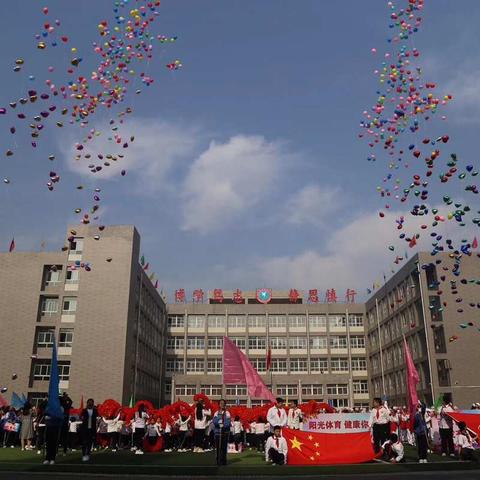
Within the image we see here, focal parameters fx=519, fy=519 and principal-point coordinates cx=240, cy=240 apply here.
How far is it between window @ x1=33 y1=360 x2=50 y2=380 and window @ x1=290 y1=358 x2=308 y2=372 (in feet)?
96.0

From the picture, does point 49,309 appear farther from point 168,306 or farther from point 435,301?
point 435,301

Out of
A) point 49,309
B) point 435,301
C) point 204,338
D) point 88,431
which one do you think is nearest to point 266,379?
point 204,338

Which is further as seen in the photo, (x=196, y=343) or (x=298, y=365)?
(x=196, y=343)

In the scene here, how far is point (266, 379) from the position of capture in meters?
61.3

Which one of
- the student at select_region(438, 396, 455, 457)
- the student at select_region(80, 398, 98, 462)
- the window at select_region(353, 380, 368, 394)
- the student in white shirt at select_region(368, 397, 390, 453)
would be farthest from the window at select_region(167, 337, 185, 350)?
the student in white shirt at select_region(368, 397, 390, 453)

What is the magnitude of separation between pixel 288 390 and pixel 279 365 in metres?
3.23

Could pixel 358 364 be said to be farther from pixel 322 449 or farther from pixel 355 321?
pixel 322 449

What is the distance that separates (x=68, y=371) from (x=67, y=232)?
44.3 ft

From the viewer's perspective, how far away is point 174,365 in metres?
64.1

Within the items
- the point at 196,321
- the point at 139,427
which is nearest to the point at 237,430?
the point at 139,427

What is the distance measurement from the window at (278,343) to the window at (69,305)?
2650 centimetres

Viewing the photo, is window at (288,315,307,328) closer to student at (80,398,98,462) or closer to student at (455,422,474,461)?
student at (455,422,474,461)

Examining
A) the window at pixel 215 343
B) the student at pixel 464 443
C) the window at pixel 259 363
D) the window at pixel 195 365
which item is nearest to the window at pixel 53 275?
the window at pixel 195 365

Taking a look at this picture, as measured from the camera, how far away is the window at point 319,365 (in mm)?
62750
